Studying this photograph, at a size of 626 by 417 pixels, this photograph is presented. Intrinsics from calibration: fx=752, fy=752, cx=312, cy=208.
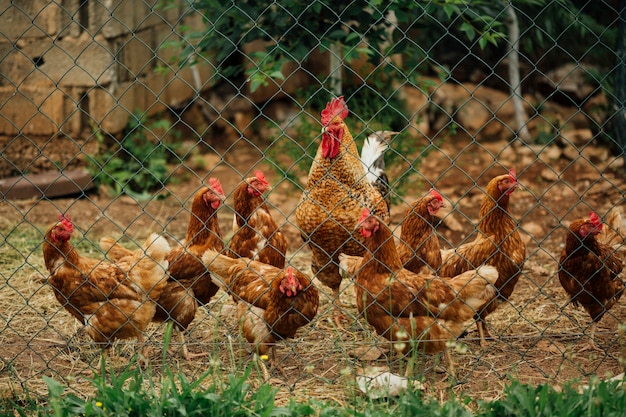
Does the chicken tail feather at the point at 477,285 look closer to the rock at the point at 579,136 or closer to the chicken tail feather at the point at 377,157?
the chicken tail feather at the point at 377,157

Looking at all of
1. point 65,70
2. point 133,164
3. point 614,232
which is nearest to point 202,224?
point 614,232

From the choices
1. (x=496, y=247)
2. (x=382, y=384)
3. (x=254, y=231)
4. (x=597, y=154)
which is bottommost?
(x=254, y=231)

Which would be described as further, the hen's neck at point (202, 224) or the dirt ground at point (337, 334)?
the hen's neck at point (202, 224)

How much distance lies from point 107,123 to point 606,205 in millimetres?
4353

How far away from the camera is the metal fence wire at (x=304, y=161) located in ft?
11.6

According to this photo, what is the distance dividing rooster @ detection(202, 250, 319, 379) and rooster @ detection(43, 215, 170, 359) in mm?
304

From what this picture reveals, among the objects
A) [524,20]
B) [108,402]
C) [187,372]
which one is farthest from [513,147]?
[108,402]

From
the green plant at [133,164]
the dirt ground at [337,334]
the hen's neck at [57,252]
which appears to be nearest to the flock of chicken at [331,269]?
the hen's neck at [57,252]

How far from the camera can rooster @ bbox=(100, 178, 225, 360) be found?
3816mm

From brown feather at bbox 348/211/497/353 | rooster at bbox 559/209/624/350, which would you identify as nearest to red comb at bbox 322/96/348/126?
brown feather at bbox 348/211/497/353

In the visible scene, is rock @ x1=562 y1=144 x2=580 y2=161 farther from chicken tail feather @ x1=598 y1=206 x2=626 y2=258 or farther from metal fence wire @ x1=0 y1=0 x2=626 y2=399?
chicken tail feather @ x1=598 y1=206 x2=626 y2=258

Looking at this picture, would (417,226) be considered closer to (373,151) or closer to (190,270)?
(373,151)

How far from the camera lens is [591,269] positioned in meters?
3.81

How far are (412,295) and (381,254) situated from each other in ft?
0.78
